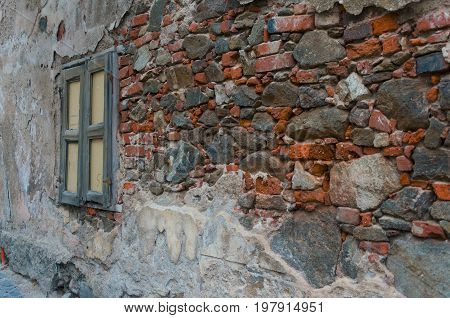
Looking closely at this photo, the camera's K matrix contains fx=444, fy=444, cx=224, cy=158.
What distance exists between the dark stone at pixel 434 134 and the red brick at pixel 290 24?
672mm

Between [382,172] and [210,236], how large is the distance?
1001 mm

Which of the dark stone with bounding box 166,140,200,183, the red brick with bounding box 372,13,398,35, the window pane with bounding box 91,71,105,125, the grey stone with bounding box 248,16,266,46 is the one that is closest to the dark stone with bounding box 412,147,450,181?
the red brick with bounding box 372,13,398,35

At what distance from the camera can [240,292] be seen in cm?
220

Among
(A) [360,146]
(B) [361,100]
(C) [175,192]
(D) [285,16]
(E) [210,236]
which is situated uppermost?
(D) [285,16]

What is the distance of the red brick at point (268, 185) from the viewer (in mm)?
2055

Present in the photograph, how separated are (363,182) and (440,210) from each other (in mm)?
305

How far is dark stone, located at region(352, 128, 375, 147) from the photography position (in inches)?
68.7

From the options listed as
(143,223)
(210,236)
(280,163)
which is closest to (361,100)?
(280,163)

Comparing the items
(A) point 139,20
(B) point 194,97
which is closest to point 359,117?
(B) point 194,97

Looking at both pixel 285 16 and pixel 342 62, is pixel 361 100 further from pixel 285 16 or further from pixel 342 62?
pixel 285 16

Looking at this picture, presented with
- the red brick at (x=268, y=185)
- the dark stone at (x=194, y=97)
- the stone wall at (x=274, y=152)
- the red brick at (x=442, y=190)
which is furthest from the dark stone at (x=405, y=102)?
the dark stone at (x=194, y=97)

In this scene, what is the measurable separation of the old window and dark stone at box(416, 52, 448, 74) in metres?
1.96

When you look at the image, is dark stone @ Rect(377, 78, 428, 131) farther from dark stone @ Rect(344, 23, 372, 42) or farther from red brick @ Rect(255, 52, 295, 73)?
red brick @ Rect(255, 52, 295, 73)

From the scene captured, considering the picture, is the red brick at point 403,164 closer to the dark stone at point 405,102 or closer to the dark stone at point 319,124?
the dark stone at point 405,102
